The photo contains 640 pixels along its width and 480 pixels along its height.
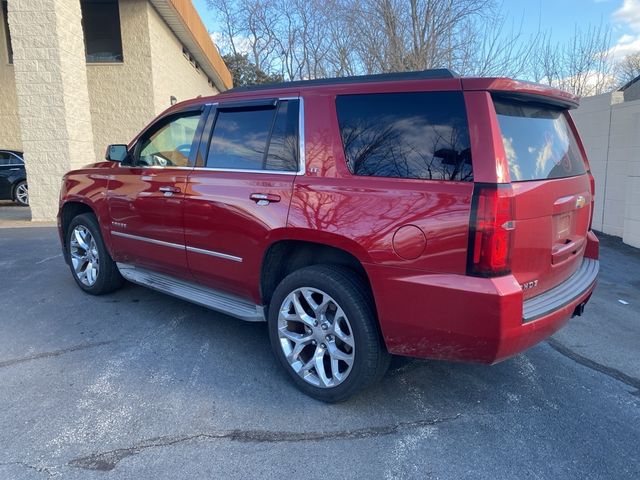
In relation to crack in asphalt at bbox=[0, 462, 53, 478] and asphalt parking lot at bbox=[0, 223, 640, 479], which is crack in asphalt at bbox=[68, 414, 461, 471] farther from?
crack in asphalt at bbox=[0, 462, 53, 478]

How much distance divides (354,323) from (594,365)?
2.13 meters

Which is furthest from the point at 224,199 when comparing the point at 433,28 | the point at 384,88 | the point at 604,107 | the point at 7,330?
the point at 433,28

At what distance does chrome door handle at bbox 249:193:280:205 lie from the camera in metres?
3.29

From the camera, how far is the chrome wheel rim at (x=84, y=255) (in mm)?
5148

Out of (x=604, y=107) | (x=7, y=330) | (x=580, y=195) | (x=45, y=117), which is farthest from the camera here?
(x=45, y=117)

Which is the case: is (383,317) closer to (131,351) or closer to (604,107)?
(131,351)

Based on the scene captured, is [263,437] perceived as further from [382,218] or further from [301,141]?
[301,141]

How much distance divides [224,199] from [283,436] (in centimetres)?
171

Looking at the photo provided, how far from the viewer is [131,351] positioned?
12.8ft

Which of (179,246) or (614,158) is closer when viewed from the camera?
(179,246)

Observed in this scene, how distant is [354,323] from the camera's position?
115 inches

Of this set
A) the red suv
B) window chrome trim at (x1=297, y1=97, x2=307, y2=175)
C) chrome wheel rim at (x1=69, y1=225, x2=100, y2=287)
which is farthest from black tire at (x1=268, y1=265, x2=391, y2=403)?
chrome wheel rim at (x1=69, y1=225, x2=100, y2=287)

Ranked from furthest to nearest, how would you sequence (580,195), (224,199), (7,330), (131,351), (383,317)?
1. (7,330)
2. (131,351)
3. (224,199)
4. (580,195)
5. (383,317)

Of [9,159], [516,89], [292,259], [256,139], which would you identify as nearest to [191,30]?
[9,159]
